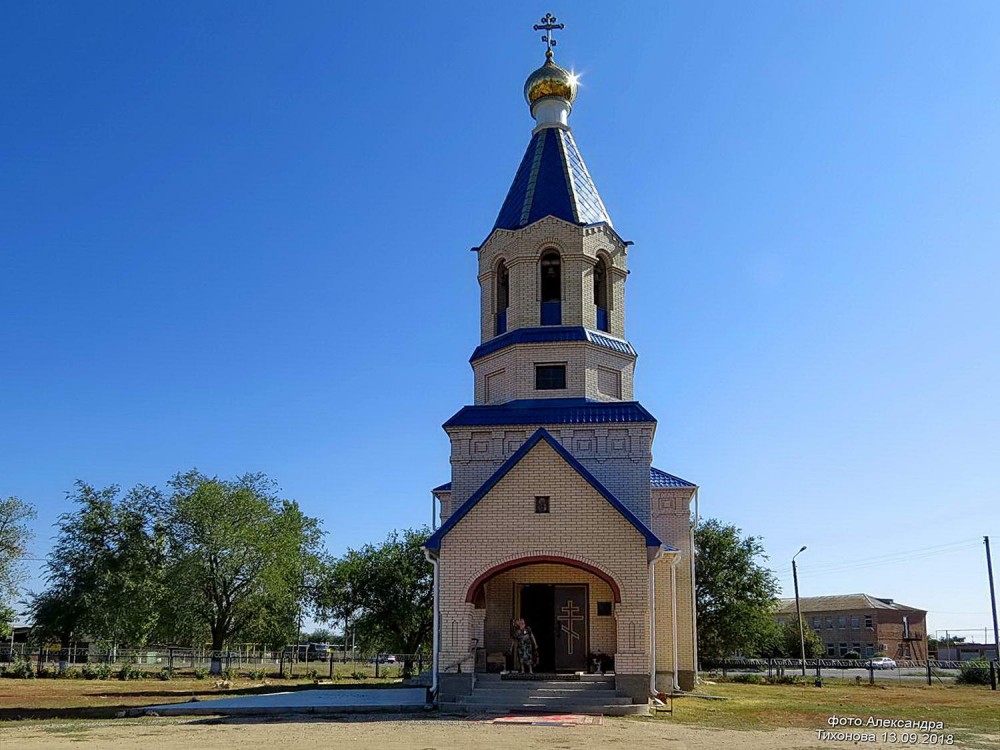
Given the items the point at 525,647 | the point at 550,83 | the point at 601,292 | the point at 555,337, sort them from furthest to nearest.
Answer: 1. the point at 550,83
2. the point at 601,292
3. the point at 555,337
4. the point at 525,647

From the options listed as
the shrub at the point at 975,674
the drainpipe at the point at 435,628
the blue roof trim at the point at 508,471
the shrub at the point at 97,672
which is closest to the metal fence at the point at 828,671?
the shrub at the point at 975,674

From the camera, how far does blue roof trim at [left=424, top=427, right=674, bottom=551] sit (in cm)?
1726

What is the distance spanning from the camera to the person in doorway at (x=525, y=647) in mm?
17203

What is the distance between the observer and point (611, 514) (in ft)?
56.9

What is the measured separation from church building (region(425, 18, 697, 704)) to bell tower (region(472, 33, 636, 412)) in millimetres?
37

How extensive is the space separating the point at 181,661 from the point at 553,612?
73.8 ft

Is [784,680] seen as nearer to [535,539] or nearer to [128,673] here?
[535,539]

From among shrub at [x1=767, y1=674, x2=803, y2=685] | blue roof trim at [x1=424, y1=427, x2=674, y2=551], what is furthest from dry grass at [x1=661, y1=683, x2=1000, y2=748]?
shrub at [x1=767, y1=674, x2=803, y2=685]

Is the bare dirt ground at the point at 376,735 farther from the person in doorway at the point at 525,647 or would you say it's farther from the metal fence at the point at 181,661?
the metal fence at the point at 181,661

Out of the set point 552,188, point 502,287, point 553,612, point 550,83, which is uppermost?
point 550,83

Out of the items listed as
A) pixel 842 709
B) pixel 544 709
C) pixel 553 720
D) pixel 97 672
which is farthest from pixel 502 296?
pixel 97 672

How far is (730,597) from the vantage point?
40.6 meters

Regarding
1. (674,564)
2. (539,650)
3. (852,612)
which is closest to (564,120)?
(674,564)

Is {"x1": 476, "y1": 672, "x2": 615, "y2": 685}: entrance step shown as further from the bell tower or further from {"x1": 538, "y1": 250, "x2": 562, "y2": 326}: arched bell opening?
{"x1": 538, "y1": 250, "x2": 562, "y2": 326}: arched bell opening
